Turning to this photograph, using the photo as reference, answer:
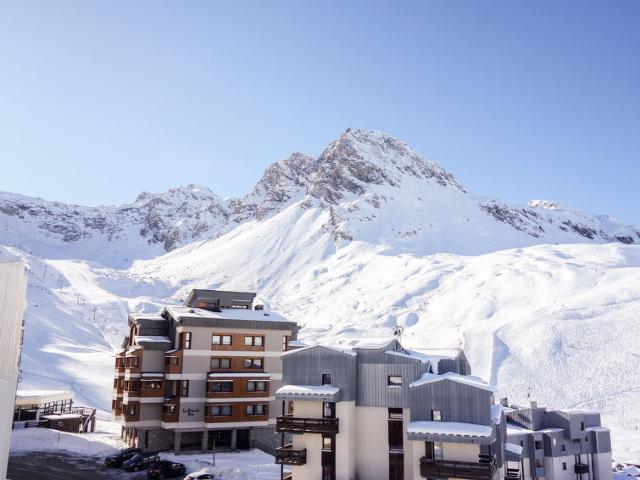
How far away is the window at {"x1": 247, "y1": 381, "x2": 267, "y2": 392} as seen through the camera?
5450cm

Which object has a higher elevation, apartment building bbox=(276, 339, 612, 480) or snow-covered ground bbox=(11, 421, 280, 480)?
apartment building bbox=(276, 339, 612, 480)

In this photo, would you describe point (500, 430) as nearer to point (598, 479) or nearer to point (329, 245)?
point (598, 479)

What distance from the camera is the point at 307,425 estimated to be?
133ft

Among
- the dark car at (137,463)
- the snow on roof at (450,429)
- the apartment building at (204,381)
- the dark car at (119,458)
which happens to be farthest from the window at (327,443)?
the dark car at (119,458)

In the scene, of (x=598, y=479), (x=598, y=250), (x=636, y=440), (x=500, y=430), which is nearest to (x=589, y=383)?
(x=636, y=440)

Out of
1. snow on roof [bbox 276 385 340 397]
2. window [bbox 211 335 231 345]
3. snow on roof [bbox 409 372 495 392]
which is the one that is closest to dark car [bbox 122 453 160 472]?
window [bbox 211 335 231 345]

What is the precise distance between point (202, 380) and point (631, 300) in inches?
3482

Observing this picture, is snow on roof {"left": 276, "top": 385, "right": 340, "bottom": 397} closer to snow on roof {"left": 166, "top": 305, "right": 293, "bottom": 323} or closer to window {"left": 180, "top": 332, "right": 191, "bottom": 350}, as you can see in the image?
snow on roof {"left": 166, "top": 305, "right": 293, "bottom": 323}

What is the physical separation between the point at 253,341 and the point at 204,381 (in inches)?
248

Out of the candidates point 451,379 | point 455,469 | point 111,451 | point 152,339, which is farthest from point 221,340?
point 455,469

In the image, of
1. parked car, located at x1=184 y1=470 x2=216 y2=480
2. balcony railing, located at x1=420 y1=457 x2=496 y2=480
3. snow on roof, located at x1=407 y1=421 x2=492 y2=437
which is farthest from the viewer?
parked car, located at x1=184 y1=470 x2=216 y2=480

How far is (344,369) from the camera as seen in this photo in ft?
138

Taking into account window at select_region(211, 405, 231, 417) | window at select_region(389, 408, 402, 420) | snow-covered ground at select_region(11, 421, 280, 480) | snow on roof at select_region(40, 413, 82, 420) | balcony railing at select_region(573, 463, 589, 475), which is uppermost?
window at select_region(389, 408, 402, 420)

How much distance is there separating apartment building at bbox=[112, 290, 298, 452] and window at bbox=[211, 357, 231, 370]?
0.32 ft
